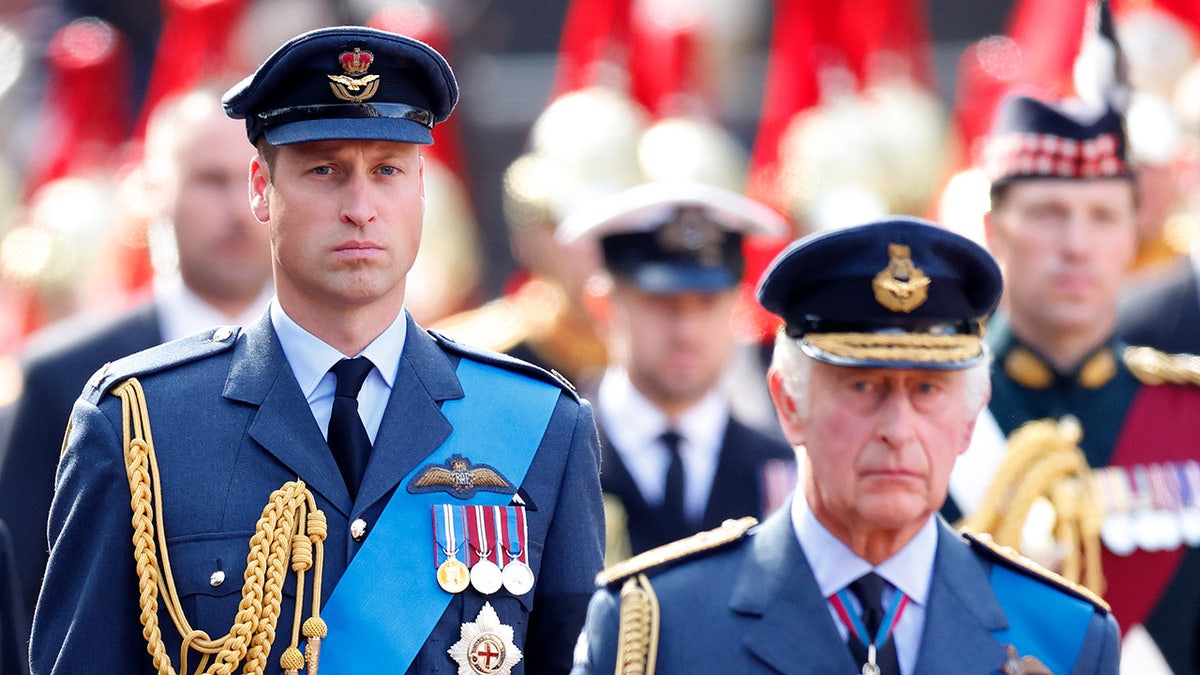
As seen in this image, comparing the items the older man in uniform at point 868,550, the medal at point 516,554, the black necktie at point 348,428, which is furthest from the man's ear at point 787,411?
the black necktie at point 348,428

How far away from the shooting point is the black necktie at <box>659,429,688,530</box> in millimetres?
6832

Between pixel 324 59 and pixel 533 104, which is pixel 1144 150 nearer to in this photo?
pixel 324 59

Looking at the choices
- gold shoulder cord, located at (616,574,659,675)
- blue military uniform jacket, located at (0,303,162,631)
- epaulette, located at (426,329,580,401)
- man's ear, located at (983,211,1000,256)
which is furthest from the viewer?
man's ear, located at (983,211,1000,256)

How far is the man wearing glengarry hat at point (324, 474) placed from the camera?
4121 millimetres

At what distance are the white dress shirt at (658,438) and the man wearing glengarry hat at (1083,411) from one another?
1052 millimetres

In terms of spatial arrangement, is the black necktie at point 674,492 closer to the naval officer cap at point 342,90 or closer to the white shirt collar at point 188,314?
the white shirt collar at point 188,314

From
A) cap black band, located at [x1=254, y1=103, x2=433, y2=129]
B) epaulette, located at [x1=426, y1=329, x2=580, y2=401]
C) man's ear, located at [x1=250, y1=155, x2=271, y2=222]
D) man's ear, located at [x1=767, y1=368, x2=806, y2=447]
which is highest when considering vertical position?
cap black band, located at [x1=254, y1=103, x2=433, y2=129]

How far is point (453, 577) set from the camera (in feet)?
13.9

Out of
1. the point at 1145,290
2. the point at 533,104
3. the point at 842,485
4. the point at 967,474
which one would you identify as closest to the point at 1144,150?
the point at 1145,290

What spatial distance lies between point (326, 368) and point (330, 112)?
437 millimetres

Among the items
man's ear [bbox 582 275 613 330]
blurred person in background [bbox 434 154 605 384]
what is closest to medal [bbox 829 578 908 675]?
man's ear [bbox 582 275 613 330]

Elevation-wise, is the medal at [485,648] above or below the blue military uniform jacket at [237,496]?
below

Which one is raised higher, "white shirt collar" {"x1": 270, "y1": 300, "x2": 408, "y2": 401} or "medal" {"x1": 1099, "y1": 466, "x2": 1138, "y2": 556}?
"white shirt collar" {"x1": 270, "y1": 300, "x2": 408, "y2": 401}

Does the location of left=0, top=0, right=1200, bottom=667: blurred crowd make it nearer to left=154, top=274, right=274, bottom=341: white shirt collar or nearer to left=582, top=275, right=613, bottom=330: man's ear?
left=582, top=275, right=613, bottom=330: man's ear
